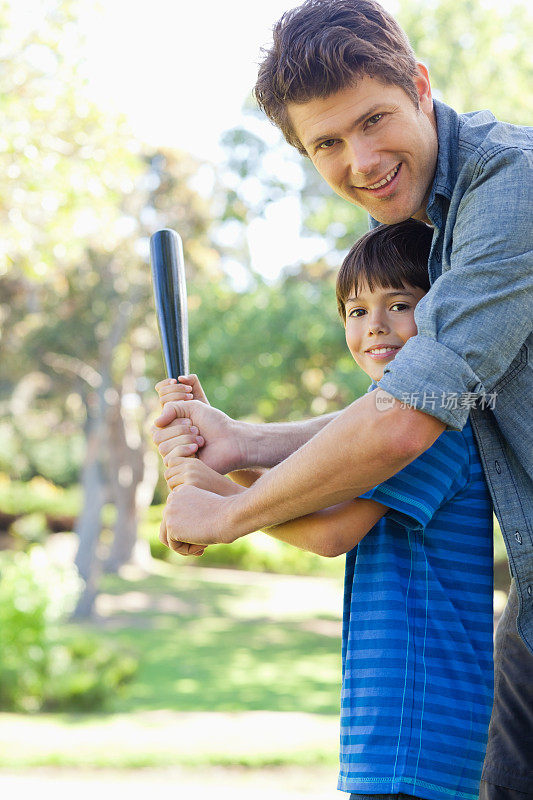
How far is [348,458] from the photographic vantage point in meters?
1.24

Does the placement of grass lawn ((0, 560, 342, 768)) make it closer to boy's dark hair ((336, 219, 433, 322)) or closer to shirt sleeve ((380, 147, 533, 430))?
boy's dark hair ((336, 219, 433, 322))

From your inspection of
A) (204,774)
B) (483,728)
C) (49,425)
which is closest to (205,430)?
(483,728)

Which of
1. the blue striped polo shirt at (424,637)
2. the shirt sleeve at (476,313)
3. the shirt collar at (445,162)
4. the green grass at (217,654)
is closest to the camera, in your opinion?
the shirt sleeve at (476,313)

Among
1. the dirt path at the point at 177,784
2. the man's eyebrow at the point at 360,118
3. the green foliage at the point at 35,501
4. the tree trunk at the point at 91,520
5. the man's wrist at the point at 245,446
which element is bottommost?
the dirt path at the point at 177,784

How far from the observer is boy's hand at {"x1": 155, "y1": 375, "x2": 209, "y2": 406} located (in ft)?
5.89

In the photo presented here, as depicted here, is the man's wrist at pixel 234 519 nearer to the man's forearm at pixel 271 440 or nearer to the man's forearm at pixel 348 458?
the man's forearm at pixel 348 458

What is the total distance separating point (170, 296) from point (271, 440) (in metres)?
0.37

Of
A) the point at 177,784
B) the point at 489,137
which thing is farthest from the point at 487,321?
the point at 177,784

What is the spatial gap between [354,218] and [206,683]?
20.9 ft

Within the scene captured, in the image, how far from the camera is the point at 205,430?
5.63 feet

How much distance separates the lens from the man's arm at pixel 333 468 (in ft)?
4.00

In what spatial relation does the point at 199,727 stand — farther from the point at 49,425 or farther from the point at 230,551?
the point at 49,425

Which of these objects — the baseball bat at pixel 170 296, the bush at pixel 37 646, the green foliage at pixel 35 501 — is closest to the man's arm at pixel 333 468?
the baseball bat at pixel 170 296

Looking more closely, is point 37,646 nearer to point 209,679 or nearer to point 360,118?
point 209,679
